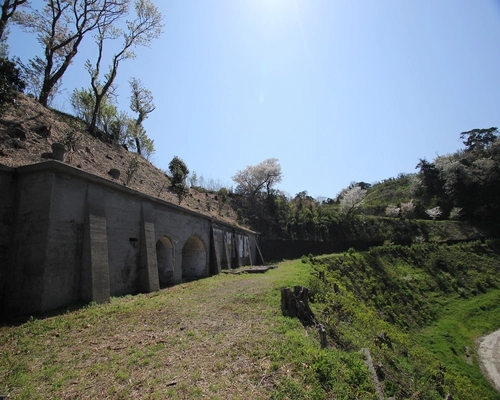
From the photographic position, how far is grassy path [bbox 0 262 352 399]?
14.2 feet

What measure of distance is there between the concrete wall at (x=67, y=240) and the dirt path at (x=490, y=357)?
656 inches

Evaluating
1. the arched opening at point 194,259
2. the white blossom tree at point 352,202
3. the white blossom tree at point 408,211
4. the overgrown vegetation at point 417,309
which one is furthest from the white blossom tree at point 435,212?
the arched opening at point 194,259

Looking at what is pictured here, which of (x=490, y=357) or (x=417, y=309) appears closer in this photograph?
(x=490, y=357)

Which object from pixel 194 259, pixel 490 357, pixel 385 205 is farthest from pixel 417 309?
pixel 385 205

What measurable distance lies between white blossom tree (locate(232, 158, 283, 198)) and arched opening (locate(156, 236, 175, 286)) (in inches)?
1018

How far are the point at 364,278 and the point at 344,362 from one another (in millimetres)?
19631

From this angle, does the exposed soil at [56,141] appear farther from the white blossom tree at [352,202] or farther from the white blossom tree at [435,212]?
the white blossom tree at [435,212]

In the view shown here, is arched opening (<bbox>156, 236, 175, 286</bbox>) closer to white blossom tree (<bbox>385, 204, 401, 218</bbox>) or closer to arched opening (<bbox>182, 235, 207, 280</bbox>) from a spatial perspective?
arched opening (<bbox>182, 235, 207, 280</bbox>)

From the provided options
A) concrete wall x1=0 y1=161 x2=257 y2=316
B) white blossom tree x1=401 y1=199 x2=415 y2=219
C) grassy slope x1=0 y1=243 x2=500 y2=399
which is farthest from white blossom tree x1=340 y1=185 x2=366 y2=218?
concrete wall x1=0 y1=161 x2=257 y2=316

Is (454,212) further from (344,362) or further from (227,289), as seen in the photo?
(344,362)

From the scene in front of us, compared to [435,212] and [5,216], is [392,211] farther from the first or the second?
[5,216]

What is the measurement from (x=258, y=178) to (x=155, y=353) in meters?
36.5

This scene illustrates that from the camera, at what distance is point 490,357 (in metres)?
15.9

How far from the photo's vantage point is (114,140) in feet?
73.4
